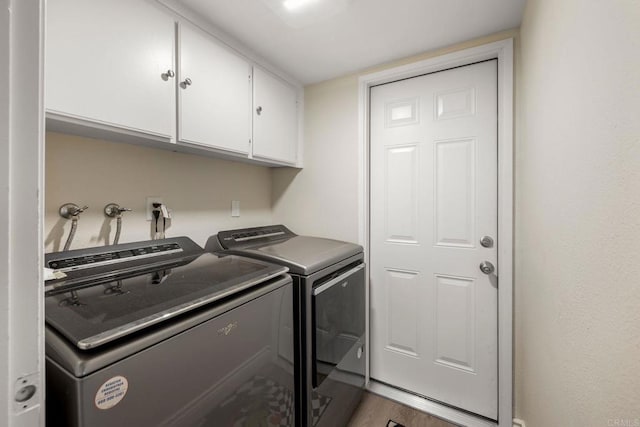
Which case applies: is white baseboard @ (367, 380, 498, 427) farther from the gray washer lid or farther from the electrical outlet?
the electrical outlet

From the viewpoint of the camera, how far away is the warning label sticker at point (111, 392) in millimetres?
587

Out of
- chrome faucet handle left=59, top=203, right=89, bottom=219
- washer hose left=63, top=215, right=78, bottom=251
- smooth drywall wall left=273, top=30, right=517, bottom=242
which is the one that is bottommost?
washer hose left=63, top=215, right=78, bottom=251

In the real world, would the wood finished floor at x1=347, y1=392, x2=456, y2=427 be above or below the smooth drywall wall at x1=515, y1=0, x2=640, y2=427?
below

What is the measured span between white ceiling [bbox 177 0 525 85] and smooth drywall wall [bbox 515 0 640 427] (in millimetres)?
384

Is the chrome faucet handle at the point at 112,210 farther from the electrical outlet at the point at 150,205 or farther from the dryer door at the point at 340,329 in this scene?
the dryer door at the point at 340,329

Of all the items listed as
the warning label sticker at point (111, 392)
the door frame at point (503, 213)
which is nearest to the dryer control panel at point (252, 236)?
the warning label sticker at point (111, 392)

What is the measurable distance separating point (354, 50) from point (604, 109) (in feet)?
4.72

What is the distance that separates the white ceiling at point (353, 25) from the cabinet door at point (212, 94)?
0.14 meters

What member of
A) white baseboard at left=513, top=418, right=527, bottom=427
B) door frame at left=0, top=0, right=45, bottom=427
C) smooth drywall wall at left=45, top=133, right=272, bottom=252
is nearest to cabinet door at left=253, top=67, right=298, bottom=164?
smooth drywall wall at left=45, top=133, right=272, bottom=252

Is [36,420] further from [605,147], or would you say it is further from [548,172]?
[548,172]

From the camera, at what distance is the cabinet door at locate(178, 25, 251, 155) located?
1.28 m

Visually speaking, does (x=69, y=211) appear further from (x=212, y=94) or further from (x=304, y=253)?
Result: (x=304, y=253)

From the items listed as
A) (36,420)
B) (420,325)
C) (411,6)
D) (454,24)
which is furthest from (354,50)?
(36,420)

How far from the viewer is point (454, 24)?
4.75ft
